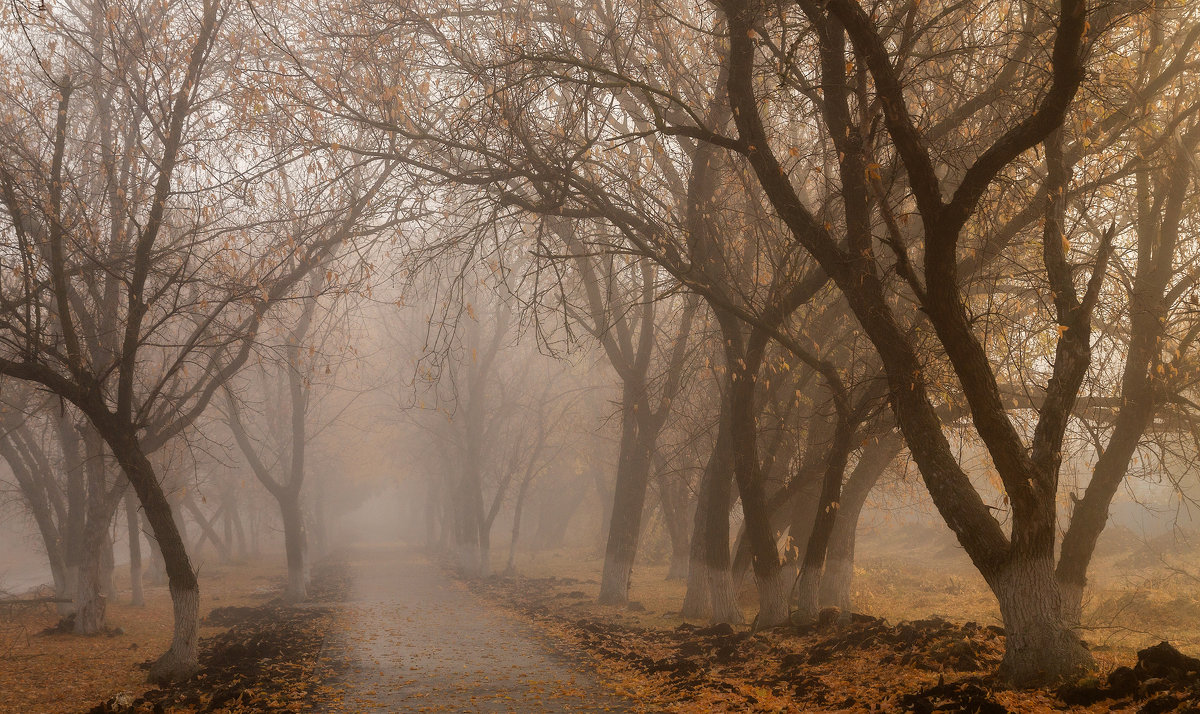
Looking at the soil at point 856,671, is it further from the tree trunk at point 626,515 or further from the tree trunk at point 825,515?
the tree trunk at point 626,515

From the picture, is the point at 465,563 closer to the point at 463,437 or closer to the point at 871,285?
the point at 463,437

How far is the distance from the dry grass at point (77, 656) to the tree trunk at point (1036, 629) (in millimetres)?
9037

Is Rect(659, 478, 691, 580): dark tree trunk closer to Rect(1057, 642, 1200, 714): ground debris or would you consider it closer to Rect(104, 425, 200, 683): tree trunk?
Rect(104, 425, 200, 683): tree trunk

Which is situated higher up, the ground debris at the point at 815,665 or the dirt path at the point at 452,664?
the ground debris at the point at 815,665

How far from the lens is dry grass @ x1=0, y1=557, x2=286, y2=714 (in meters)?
9.10

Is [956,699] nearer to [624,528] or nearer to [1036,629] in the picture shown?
[1036,629]

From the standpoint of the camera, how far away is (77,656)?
12148 mm

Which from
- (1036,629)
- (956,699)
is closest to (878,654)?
(1036,629)

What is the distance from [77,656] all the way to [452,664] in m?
6.06

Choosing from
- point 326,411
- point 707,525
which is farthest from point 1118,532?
point 326,411

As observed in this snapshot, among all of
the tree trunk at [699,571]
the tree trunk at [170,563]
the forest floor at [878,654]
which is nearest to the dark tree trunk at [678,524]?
the forest floor at [878,654]

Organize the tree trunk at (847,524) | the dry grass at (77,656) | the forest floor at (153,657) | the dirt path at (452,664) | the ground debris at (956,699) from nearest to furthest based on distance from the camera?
1. the ground debris at (956,699)
2. the dirt path at (452,664)
3. the forest floor at (153,657)
4. the dry grass at (77,656)
5. the tree trunk at (847,524)

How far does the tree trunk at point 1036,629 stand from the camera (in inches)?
247

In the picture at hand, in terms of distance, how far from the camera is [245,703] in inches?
318
